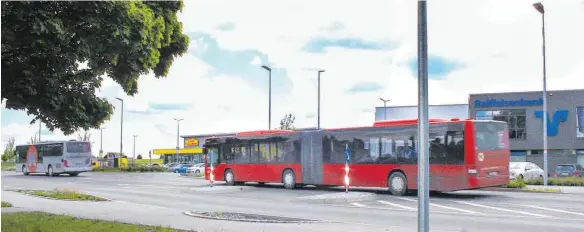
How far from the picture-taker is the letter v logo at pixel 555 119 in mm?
51531

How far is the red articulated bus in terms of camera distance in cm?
2028

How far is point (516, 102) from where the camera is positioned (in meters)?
53.2

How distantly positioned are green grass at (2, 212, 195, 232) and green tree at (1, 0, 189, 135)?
79.8 inches

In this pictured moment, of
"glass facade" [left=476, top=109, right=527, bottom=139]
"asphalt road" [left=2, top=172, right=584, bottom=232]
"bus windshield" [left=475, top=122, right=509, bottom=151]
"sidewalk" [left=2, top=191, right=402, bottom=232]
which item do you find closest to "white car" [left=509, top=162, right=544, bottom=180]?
"asphalt road" [left=2, top=172, right=584, bottom=232]

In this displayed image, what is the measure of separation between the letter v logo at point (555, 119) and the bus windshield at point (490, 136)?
33.7m

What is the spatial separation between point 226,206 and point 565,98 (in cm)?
4205

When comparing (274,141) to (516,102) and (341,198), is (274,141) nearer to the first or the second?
(341,198)

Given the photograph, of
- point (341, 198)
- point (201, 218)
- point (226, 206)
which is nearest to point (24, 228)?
point (201, 218)

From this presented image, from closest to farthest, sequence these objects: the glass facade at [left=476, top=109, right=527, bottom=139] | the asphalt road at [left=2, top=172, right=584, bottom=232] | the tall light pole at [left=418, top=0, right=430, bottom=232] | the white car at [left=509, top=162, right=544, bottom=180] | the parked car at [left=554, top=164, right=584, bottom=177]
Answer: the tall light pole at [left=418, top=0, right=430, bottom=232] → the asphalt road at [left=2, top=172, right=584, bottom=232] → the white car at [left=509, top=162, right=544, bottom=180] → the parked car at [left=554, top=164, right=584, bottom=177] → the glass facade at [left=476, top=109, right=527, bottom=139]

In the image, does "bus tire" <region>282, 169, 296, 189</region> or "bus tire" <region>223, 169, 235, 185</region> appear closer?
"bus tire" <region>282, 169, 296, 189</region>

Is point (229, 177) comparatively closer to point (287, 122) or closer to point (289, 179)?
point (289, 179)

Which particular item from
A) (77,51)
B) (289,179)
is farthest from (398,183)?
(77,51)

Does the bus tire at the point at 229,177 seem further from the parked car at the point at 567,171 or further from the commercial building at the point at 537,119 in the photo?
the commercial building at the point at 537,119

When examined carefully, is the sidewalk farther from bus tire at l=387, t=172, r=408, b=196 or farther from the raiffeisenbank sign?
the raiffeisenbank sign
